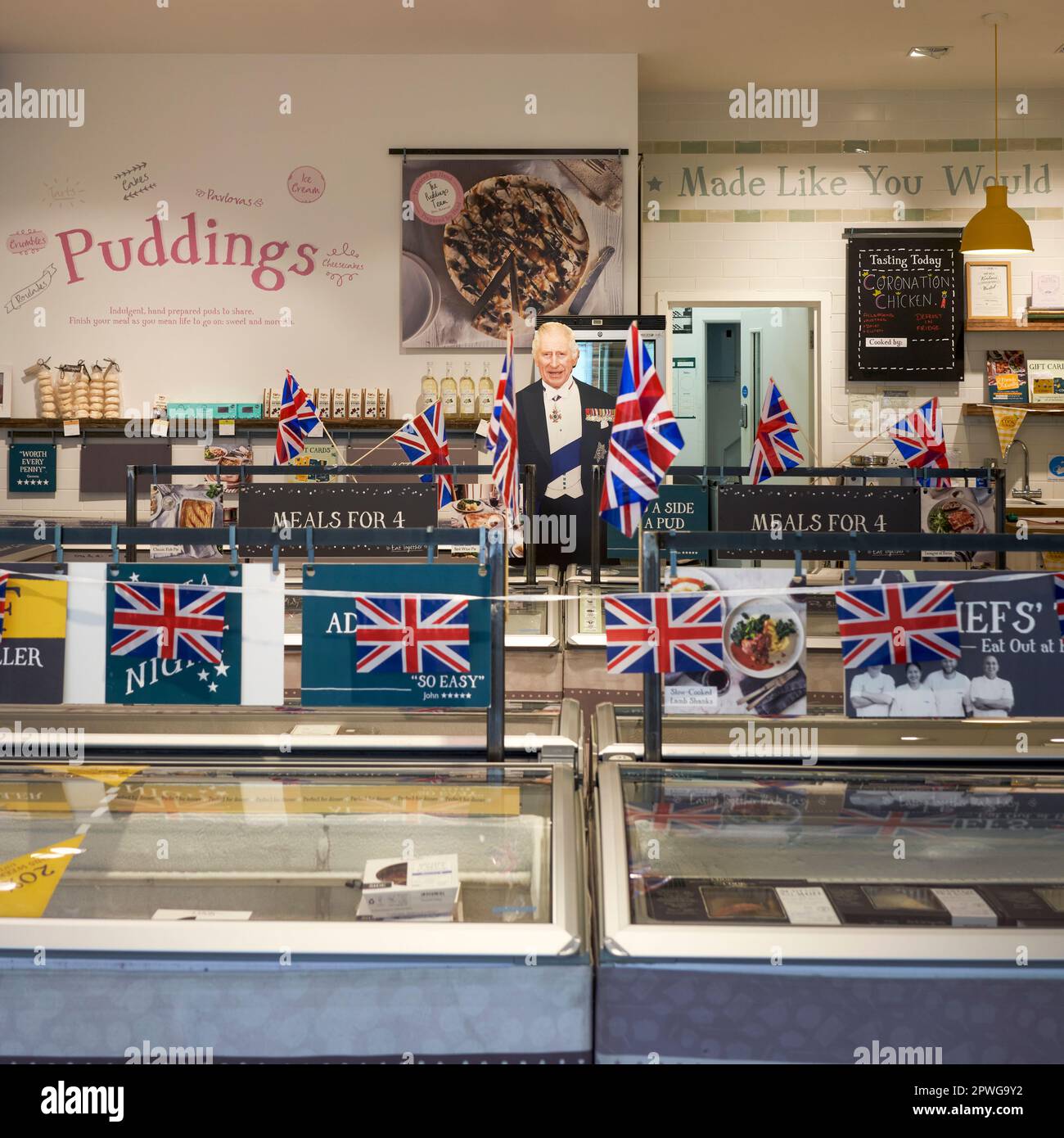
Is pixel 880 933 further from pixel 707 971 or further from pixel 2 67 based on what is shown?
pixel 2 67

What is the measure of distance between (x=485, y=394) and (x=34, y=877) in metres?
6.61

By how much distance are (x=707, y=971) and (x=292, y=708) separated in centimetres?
155

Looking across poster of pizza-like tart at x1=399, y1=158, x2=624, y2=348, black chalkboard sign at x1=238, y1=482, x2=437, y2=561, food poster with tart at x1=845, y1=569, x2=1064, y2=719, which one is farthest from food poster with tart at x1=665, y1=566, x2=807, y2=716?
poster of pizza-like tart at x1=399, y1=158, x2=624, y2=348

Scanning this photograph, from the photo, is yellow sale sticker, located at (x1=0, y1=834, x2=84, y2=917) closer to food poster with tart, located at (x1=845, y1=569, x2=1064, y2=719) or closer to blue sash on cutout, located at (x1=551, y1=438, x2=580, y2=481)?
food poster with tart, located at (x1=845, y1=569, x2=1064, y2=719)

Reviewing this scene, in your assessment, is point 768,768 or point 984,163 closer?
point 768,768

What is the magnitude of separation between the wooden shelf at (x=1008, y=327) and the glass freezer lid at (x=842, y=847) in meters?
7.27

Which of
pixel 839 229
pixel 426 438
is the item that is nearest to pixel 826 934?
pixel 426 438

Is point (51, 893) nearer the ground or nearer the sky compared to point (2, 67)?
nearer the ground

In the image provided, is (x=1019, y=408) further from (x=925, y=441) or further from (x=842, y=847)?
(x=842, y=847)

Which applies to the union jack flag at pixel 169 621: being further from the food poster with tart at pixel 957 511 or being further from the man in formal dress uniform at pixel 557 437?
the man in formal dress uniform at pixel 557 437

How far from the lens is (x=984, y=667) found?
2152 mm

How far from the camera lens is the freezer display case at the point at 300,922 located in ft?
5.10
